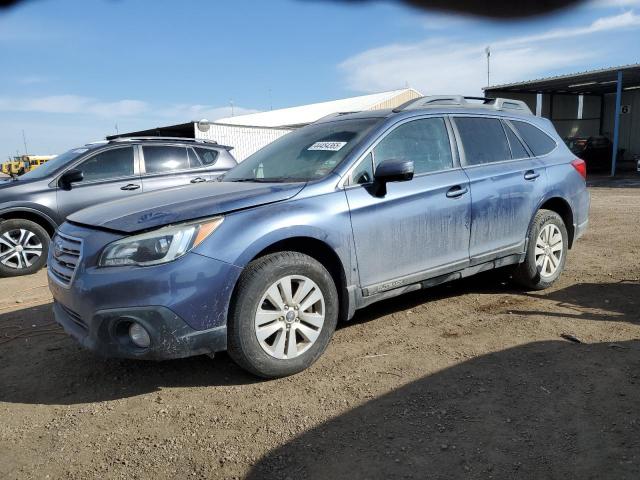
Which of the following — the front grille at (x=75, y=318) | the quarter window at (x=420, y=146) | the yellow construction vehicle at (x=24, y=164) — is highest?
the quarter window at (x=420, y=146)

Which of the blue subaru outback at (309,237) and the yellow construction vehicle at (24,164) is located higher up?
the blue subaru outback at (309,237)

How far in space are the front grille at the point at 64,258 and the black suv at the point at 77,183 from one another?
3.60 metres

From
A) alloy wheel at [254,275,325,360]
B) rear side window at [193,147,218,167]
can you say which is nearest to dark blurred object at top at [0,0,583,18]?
alloy wheel at [254,275,325,360]

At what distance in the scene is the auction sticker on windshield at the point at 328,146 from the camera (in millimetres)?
3879

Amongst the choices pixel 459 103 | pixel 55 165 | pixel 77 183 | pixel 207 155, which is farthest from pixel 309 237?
pixel 55 165

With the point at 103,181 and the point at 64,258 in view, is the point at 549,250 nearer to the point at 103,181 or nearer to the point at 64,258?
the point at 64,258

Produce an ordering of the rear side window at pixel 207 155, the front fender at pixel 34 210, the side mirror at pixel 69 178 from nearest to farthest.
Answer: the front fender at pixel 34 210 < the side mirror at pixel 69 178 < the rear side window at pixel 207 155

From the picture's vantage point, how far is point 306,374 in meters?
3.38

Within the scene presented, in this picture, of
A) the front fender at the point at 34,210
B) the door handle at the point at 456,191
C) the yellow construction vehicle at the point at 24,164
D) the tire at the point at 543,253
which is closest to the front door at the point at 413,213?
the door handle at the point at 456,191

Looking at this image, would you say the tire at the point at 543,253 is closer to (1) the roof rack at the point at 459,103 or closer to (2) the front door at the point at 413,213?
(2) the front door at the point at 413,213

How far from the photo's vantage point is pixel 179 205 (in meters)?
3.20

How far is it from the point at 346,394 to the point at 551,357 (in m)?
1.42

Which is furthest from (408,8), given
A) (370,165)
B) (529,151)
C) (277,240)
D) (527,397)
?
(529,151)

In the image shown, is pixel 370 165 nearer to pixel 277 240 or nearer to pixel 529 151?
pixel 277 240
